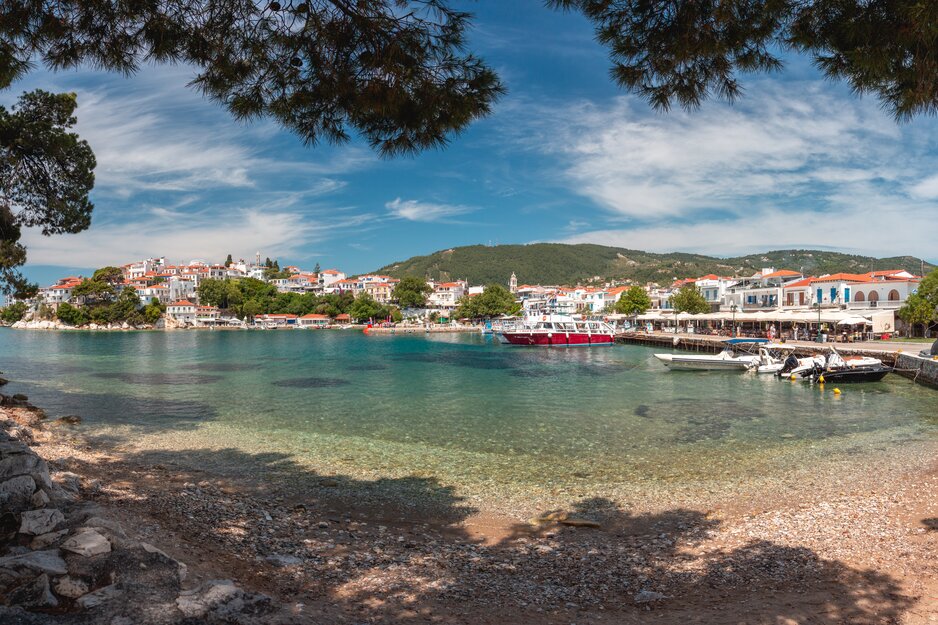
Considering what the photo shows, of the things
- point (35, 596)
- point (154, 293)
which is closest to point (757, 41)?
point (35, 596)

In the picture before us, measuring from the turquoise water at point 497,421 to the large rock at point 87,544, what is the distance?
6.65m

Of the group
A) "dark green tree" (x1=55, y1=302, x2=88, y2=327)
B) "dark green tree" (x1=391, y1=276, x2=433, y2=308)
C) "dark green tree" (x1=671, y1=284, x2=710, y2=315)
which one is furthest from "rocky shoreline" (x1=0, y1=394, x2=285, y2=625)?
"dark green tree" (x1=55, y1=302, x2=88, y2=327)

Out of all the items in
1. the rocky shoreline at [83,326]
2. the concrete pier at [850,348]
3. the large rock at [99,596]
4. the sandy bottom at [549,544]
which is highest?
the large rock at [99,596]

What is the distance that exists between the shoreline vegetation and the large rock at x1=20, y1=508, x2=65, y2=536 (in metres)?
0.09

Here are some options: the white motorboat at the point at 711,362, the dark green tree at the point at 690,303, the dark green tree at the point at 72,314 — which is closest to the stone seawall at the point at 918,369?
the white motorboat at the point at 711,362

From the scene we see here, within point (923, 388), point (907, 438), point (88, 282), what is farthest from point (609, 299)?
point (88, 282)

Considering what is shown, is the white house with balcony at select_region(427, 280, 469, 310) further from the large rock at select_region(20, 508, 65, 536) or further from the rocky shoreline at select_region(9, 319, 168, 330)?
the large rock at select_region(20, 508, 65, 536)

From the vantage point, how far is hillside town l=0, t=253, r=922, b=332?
52906mm

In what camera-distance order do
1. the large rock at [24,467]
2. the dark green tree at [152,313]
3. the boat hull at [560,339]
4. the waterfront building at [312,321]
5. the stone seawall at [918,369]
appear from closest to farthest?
the large rock at [24,467] < the stone seawall at [918,369] < the boat hull at [560,339] < the dark green tree at [152,313] < the waterfront building at [312,321]

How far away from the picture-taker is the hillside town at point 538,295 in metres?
52.9

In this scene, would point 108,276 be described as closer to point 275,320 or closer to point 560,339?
point 275,320

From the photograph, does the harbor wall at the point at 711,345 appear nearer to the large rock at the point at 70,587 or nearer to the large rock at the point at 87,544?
the large rock at the point at 87,544

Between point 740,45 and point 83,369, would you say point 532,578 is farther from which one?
point 83,369

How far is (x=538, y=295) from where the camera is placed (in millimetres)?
152750
